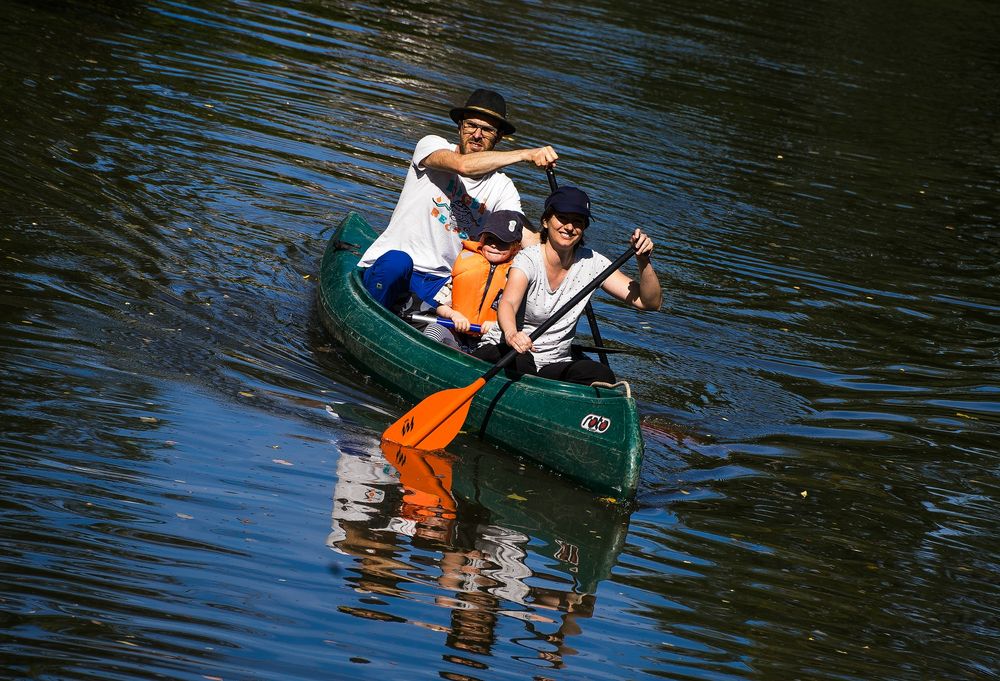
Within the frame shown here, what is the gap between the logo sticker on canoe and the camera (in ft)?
22.0

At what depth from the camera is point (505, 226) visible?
7.46 m

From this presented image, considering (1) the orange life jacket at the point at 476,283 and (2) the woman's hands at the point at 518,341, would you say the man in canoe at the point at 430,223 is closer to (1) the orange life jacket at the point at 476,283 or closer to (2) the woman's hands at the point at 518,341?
(1) the orange life jacket at the point at 476,283

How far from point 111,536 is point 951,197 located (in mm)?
14013

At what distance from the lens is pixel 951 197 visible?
16.3 meters

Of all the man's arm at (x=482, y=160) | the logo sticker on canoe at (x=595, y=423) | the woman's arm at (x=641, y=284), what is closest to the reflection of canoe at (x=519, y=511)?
the logo sticker on canoe at (x=595, y=423)

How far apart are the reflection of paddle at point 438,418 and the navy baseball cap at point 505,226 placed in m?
0.66

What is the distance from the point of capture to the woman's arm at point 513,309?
6812 mm

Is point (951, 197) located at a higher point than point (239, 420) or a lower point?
higher

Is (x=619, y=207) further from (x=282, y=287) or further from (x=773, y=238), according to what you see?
(x=282, y=287)

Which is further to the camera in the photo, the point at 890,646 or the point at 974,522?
the point at 974,522

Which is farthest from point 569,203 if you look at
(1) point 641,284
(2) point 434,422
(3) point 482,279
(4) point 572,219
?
(2) point 434,422

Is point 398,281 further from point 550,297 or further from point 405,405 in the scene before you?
point 550,297

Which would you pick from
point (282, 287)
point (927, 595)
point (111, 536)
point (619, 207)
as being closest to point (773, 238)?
point (619, 207)

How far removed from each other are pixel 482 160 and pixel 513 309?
108 cm
